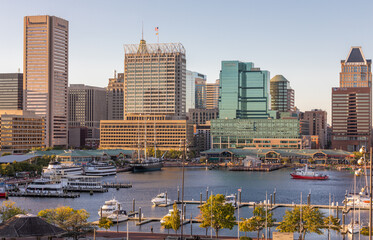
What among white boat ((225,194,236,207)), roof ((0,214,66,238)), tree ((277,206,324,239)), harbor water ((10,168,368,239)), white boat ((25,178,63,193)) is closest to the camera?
roof ((0,214,66,238))

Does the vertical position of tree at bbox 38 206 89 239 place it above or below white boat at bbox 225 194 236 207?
above

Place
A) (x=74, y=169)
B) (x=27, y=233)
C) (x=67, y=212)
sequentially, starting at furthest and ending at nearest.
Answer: (x=74, y=169)
(x=67, y=212)
(x=27, y=233)

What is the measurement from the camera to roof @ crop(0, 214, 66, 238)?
5709 centimetres

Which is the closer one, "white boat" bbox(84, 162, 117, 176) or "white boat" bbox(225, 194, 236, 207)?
"white boat" bbox(225, 194, 236, 207)

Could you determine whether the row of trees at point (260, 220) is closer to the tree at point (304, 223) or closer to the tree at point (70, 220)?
the tree at point (304, 223)

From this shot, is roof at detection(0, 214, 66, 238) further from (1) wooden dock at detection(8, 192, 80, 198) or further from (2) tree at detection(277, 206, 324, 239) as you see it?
(1) wooden dock at detection(8, 192, 80, 198)

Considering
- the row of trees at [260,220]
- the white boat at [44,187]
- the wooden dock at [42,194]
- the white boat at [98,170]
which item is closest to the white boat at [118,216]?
the row of trees at [260,220]

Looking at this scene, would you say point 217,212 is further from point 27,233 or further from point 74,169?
point 74,169

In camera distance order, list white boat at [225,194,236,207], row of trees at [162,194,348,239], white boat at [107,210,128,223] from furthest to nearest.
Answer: white boat at [225,194,236,207] → white boat at [107,210,128,223] → row of trees at [162,194,348,239]

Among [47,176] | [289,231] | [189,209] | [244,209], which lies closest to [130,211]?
[189,209]

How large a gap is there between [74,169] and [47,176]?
29651 millimetres

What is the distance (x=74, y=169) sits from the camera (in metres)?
172

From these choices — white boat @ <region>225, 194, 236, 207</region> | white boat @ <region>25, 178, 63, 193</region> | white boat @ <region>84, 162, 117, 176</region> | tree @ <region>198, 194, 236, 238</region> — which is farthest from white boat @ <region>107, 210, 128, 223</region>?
white boat @ <region>84, 162, 117, 176</region>

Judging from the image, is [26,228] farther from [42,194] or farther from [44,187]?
[44,187]
